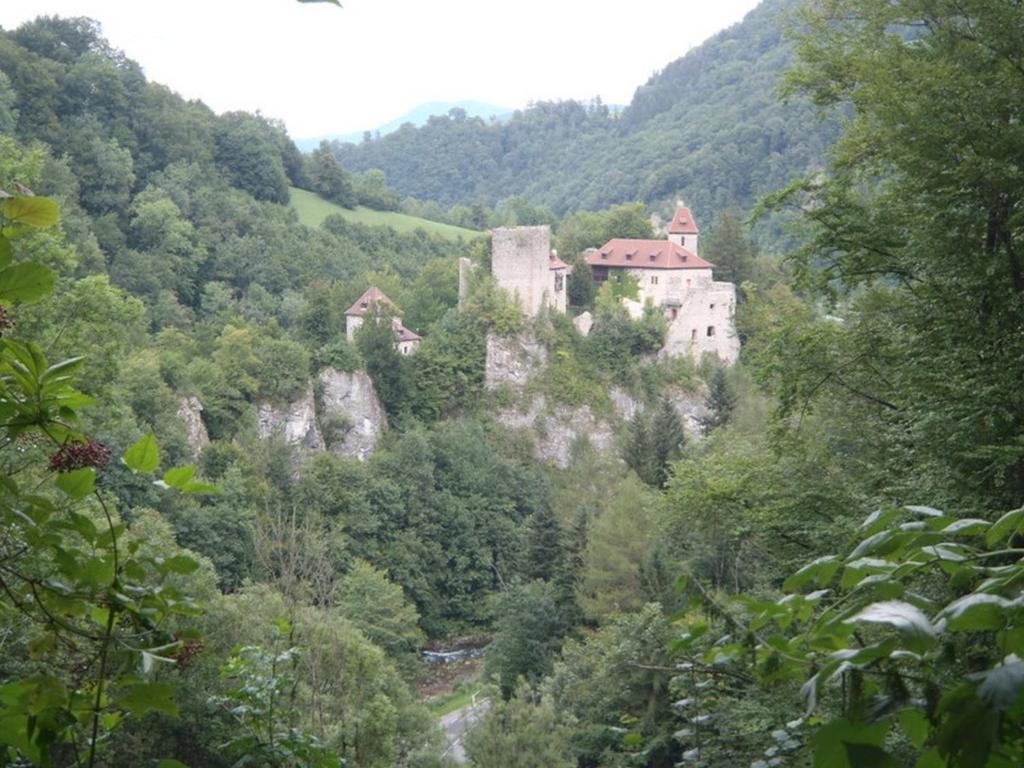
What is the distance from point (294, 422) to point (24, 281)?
3174 cm

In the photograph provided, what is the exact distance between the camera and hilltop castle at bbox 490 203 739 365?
36.7m

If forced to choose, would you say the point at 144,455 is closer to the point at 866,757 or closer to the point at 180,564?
the point at 180,564

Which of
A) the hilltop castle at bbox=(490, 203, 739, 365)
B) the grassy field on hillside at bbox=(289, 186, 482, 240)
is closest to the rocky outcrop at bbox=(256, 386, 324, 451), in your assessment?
the hilltop castle at bbox=(490, 203, 739, 365)

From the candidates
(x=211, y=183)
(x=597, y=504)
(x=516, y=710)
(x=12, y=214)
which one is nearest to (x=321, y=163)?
(x=211, y=183)

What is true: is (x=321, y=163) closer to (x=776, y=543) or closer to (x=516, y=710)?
(x=516, y=710)

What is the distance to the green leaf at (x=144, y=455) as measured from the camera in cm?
154

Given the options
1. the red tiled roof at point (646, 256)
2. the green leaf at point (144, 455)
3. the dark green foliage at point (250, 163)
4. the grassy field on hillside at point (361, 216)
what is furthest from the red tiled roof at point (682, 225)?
the green leaf at point (144, 455)

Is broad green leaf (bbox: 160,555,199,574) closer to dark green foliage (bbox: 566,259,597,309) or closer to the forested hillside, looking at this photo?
dark green foliage (bbox: 566,259,597,309)

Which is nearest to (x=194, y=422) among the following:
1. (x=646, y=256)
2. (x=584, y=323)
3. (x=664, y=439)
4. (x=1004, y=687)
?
(x=664, y=439)

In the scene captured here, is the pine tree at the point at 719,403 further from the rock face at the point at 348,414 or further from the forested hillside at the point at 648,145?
the forested hillside at the point at 648,145

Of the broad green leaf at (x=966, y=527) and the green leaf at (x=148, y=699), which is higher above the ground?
the broad green leaf at (x=966, y=527)

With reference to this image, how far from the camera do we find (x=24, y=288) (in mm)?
1449

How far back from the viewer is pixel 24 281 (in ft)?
4.75

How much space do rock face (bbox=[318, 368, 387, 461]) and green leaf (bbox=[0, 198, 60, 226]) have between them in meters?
32.6
